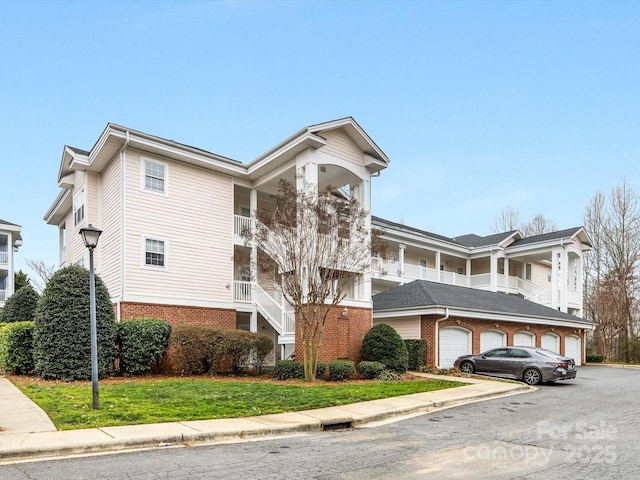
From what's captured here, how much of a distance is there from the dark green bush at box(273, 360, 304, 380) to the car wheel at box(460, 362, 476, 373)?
759 cm

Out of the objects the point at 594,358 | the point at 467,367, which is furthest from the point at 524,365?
the point at 594,358

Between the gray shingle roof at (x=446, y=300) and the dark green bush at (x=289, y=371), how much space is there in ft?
23.4

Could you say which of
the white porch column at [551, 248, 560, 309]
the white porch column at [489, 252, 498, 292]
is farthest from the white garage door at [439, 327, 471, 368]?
the white porch column at [551, 248, 560, 309]

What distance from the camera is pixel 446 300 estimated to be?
2311 centimetres

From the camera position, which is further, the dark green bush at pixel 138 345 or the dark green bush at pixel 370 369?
the dark green bush at pixel 370 369

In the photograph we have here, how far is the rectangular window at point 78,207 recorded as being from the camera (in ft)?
74.7

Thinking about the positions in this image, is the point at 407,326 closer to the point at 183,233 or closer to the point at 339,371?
the point at 339,371

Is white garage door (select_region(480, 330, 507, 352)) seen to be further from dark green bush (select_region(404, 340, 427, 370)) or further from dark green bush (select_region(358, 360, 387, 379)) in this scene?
Result: dark green bush (select_region(358, 360, 387, 379))

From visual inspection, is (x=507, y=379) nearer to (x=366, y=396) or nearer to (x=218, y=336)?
(x=366, y=396)

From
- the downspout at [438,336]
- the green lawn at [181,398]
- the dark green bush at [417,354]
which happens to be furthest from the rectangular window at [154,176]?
the downspout at [438,336]

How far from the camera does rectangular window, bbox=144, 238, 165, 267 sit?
20.1m

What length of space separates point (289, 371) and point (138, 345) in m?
4.94

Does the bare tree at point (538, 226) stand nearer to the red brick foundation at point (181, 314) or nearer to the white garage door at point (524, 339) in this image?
the white garage door at point (524, 339)

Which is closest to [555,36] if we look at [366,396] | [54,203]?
[366,396]
